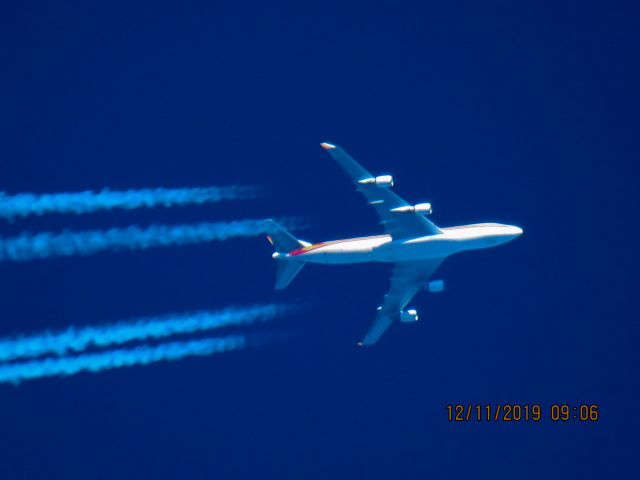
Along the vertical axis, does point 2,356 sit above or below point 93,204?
below

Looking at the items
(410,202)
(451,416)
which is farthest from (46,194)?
(451,416)

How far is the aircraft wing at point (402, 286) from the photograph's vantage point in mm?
58600

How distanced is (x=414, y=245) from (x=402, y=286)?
170 inches

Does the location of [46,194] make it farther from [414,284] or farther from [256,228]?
[414,284]

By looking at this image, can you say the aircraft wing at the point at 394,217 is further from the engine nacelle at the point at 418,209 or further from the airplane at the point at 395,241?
the engine nacelle at the point at 418,209

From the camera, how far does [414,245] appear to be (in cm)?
5569

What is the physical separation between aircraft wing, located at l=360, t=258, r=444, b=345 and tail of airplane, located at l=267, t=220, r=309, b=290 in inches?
246

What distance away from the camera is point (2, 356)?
5028cm

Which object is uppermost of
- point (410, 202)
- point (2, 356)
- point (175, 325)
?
point (410, 202)

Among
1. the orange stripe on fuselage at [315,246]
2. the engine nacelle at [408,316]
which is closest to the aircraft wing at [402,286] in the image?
the engine nacelle at [408,316]

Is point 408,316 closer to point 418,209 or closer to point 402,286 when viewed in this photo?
point 402,286

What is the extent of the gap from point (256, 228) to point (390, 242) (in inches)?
358

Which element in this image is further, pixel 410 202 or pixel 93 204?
pixel 410 202

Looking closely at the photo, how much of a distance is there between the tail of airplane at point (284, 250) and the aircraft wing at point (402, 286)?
6.26 meters
